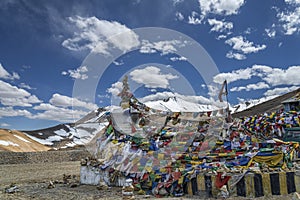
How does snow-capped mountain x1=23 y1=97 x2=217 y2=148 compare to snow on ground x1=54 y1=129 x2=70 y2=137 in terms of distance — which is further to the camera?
snow on ground x1=54 y1=129 x2=70 y2=137

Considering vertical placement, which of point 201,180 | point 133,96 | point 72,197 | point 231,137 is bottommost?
point 72,197

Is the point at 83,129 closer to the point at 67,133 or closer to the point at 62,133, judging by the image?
the point at 62,133

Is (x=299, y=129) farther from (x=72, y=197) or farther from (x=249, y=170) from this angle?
(x=72, y=197)

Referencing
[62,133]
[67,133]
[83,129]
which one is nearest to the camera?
[83,129]

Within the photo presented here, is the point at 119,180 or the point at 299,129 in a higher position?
the point at 299,129

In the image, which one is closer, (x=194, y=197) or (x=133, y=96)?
(x=194, y=197)

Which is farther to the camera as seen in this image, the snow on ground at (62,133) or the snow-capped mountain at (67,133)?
the snow on ground at (62,133)

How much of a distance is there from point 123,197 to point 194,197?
1.99m

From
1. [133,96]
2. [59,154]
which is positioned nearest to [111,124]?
[133,96]

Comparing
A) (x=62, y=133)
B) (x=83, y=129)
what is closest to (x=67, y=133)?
(x=62, y=133)

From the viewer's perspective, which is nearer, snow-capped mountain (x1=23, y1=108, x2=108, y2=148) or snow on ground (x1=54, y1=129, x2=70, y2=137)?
snow-capped mountain (x1=23, y1=108, x2=108, y2=148)

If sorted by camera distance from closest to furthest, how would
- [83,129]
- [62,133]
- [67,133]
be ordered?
[83,129] < [62,133] < [67,133]

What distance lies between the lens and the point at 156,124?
11875 millimetres

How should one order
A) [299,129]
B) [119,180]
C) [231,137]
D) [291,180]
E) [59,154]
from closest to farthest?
[291,180] < [119,180] < [231,137] < [299,129] < [59,154]
